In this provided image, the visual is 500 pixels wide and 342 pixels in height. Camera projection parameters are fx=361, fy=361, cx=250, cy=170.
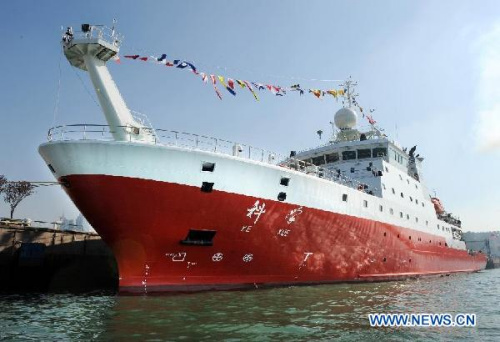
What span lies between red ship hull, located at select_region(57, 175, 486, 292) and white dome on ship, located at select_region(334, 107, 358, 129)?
618 inches

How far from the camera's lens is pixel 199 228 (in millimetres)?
14031

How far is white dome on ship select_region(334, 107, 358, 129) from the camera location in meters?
32.5

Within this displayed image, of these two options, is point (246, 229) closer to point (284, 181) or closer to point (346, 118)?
point (284, 181)

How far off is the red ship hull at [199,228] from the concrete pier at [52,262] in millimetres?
5938

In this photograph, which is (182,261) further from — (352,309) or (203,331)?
(352,309)

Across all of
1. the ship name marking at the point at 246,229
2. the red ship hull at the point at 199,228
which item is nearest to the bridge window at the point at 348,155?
the red ship hull at the point at 199,228

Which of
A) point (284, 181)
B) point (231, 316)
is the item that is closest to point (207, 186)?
point (284, 181)

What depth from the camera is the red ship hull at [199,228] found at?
1328 centimetres

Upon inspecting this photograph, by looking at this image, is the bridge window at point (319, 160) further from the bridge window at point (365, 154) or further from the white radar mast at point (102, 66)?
the white radar mast at point (102, 66)

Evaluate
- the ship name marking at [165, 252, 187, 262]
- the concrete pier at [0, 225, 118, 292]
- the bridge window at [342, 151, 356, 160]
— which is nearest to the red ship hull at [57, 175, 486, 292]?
the ship name marking at [165, 252, 187, 262]

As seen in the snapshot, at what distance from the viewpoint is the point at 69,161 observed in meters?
13.4

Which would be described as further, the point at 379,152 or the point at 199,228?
the point at 379,152

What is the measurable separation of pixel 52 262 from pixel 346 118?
25331mm

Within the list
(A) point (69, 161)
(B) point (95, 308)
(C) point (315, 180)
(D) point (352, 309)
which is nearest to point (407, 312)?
(D) point (352, 309)
